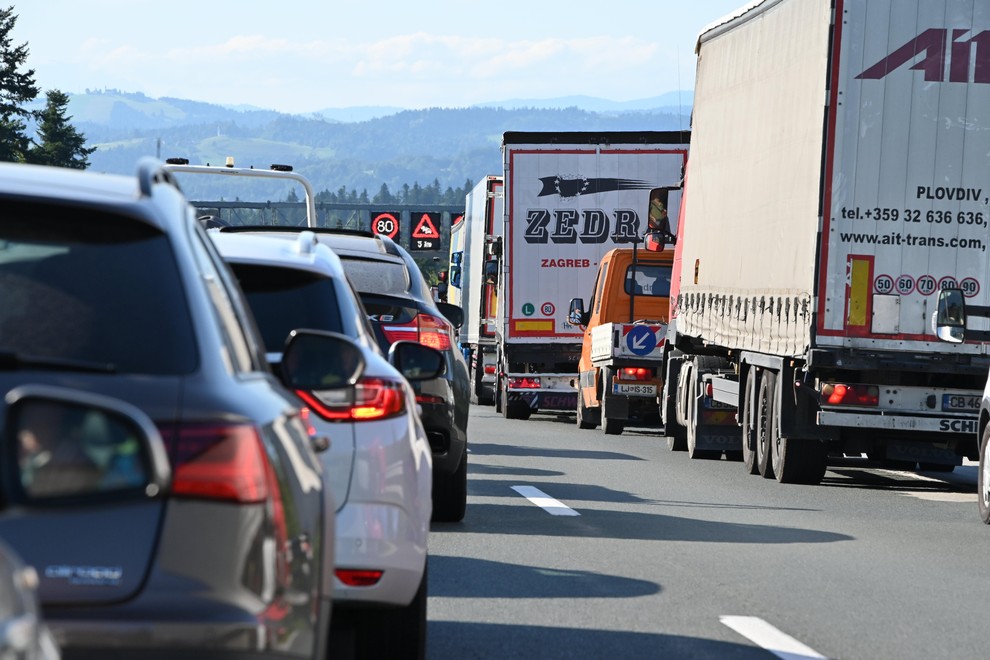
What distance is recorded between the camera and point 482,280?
35.5 metres

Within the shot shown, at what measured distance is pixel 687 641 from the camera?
7.58 meters

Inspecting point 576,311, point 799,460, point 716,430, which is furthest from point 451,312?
point 576,311

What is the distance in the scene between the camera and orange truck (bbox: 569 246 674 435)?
2505cm

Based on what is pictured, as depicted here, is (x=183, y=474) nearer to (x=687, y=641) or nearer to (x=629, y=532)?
(x=687, y=641)

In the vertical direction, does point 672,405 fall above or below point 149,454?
below

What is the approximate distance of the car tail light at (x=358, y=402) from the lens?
6.03 meters

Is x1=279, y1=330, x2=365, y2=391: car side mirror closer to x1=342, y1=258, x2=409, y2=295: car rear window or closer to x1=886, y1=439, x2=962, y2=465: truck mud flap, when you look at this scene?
x1=342, y1=258, x2=409, y2=295: car rear window

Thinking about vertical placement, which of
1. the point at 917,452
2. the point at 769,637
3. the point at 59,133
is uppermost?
the point at 59,133

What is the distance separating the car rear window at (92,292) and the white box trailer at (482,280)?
28.8 m

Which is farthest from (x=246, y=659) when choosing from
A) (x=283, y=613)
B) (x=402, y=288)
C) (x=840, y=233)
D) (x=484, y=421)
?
(x=484, y=421)

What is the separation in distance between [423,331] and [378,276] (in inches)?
16.1

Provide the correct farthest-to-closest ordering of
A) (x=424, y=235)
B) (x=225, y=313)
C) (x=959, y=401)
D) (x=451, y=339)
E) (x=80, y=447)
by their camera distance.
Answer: (x=424, y=235) → (x=959, y=401) → (x=451, y=339) → (x=225, y=313) → (x=80, y=447)

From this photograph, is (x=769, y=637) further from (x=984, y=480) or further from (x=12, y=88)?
(x=12, y=88)

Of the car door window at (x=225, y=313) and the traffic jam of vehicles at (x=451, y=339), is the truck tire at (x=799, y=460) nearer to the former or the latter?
the traffic jam of vehicles at (x=451, y=339)
